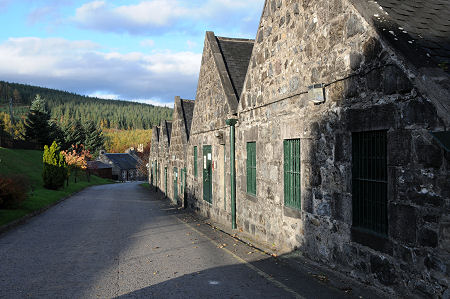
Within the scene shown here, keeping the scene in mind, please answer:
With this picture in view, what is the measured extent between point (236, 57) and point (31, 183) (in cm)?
2387

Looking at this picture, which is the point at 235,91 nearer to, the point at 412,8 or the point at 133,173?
the point at 412,8

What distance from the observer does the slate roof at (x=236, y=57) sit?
13617 mm

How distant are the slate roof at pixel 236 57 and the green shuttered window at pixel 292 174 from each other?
5.01 meters

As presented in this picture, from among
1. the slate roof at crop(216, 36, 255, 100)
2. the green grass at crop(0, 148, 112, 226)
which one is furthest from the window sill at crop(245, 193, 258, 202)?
the green grass at crop(0, 148, 112, 226)

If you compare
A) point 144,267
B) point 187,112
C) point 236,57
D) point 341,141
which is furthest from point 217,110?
point 187,112

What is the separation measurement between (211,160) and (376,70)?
9611mm

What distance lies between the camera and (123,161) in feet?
300

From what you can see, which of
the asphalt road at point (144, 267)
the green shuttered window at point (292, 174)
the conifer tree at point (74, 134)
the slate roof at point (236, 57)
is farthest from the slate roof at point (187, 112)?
the conifer tree at point (74, 134)

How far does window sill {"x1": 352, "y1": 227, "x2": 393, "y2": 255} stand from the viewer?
17.1ft

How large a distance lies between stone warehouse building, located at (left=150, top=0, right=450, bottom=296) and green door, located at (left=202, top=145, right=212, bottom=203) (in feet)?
14.1

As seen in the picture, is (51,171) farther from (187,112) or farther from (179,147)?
(187,112)

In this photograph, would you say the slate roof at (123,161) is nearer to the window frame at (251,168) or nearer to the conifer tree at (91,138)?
the conifer tree at (91,138)

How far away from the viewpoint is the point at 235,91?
42.9 ft

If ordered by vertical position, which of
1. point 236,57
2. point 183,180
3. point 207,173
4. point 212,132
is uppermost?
point 236,57
